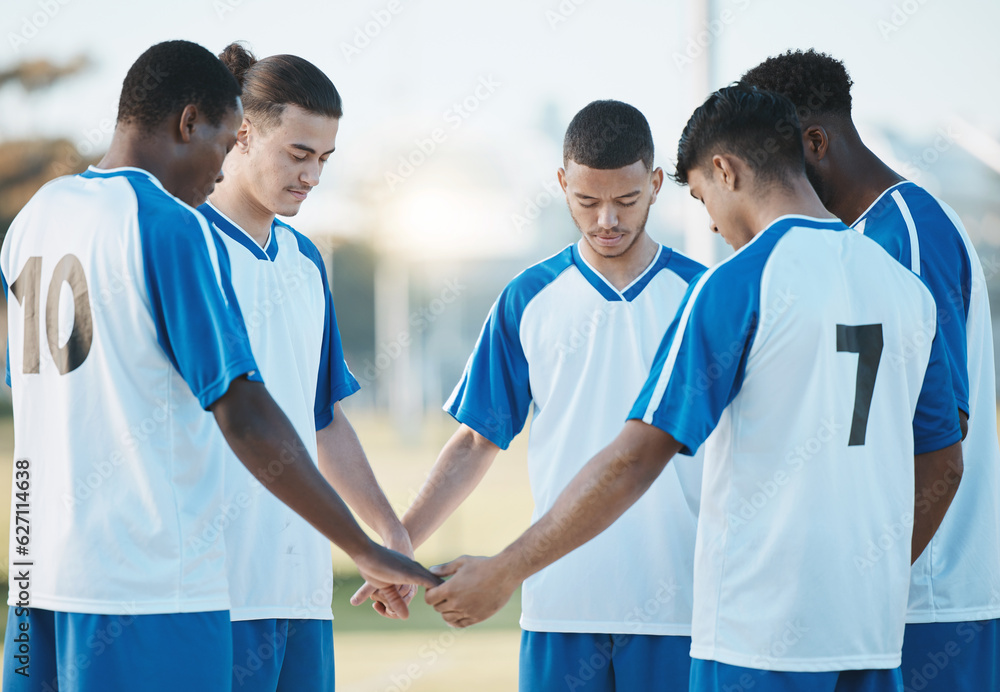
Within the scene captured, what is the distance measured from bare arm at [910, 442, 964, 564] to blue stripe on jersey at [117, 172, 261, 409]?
141cm

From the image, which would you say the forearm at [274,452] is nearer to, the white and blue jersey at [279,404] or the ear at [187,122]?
the white and blue jersey at [279,404]

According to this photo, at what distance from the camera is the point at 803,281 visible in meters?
1.89

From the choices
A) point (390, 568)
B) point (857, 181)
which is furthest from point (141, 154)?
point (857, 181)

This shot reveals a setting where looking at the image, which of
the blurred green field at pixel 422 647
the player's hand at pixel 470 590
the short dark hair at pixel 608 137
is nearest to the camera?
the player's hand at pixel 470 590

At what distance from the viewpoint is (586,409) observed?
2.70 metres

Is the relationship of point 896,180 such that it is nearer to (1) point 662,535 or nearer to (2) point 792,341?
(2) point 792,341

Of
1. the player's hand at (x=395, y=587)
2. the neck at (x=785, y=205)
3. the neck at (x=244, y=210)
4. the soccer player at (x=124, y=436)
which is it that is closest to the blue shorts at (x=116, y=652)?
the soccer player at (x=124, y=436)

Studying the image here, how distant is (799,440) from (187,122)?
1334 mm

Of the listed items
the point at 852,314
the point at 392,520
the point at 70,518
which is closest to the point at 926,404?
the point at 852,314

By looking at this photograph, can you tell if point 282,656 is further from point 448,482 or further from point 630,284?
point 630,284

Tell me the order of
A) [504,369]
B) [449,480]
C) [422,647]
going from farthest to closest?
1. [422,647]
2. [449,480]
3. [504,369]

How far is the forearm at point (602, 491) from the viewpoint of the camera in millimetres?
1995

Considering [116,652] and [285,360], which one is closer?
[116,652]

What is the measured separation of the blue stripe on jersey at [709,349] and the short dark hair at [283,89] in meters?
1.23
